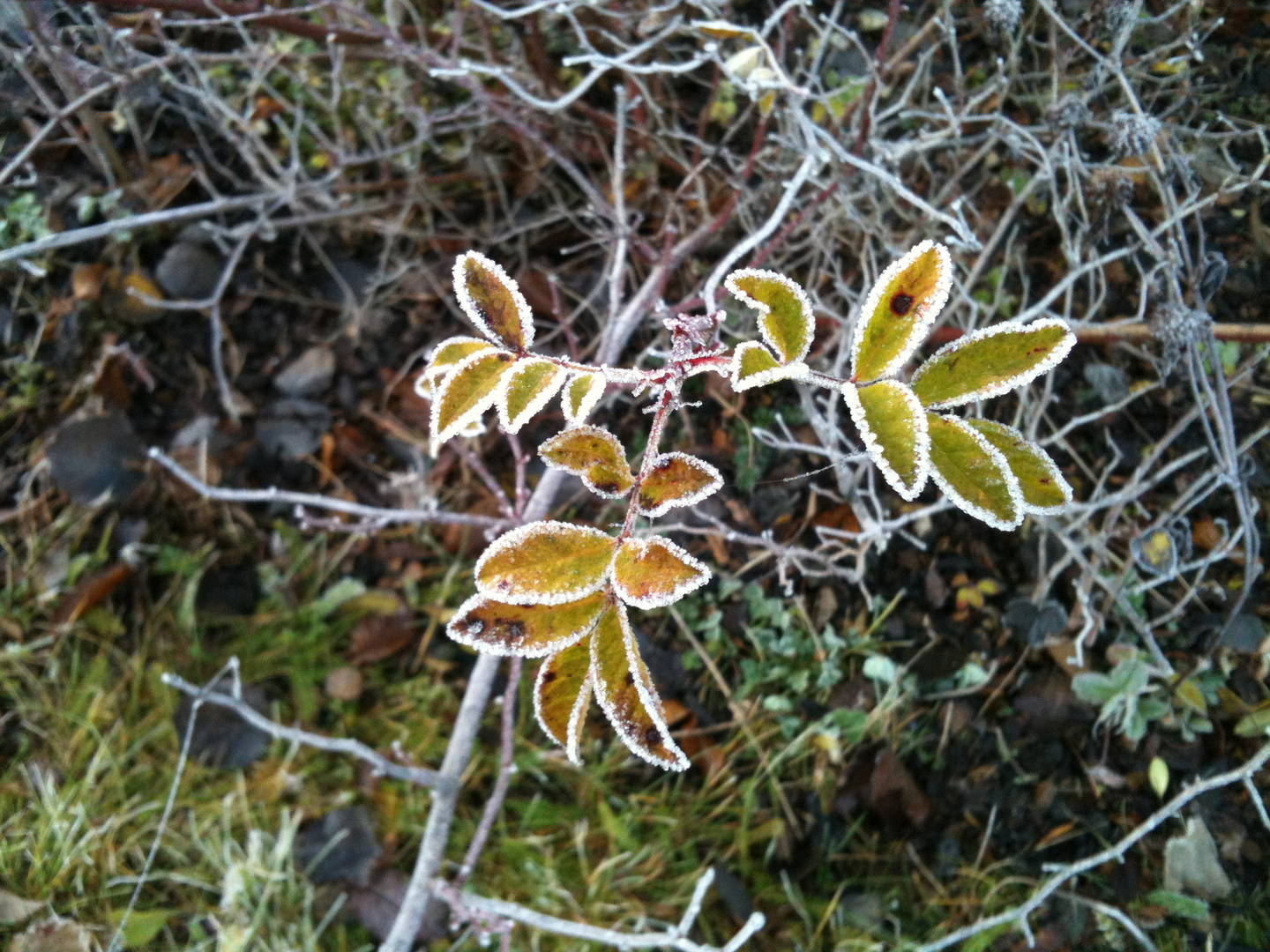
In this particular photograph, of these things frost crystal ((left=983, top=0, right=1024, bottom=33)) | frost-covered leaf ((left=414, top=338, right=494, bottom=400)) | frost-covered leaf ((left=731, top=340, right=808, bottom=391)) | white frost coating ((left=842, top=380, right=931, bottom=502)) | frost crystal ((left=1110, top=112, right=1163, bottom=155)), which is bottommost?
frost-covered leaf ((left=414, top=338, right=494, bottom=400))

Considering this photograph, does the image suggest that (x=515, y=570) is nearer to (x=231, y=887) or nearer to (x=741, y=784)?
(x=741, y=784)

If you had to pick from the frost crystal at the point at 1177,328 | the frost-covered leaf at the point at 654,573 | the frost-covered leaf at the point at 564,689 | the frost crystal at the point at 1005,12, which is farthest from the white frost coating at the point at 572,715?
the frost crystal at the point at 1005,12

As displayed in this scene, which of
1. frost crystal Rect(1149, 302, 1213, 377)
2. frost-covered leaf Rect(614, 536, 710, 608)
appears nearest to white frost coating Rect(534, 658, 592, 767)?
frost-covered leaf Rect(614, 536, 710, 608)

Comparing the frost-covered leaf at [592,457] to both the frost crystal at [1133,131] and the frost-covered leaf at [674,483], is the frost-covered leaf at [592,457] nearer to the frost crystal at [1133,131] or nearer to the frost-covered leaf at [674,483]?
the frost-covered leaf at [674,483]

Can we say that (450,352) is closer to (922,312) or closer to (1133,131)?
(922,312)

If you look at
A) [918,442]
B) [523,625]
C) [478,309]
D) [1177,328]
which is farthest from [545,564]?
[1177,328]

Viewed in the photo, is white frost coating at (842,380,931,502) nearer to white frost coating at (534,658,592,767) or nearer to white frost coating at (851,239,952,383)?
white frost coating at (851,239,952,383)
